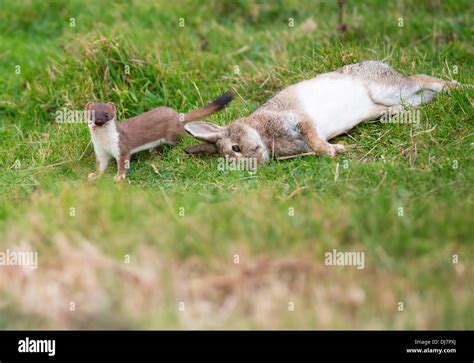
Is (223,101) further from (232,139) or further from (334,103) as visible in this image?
(334,103)

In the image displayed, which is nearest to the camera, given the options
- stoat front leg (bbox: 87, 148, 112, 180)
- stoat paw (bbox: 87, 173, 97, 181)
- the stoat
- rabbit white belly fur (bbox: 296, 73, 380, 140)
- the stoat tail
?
stoat paw (bbox: 87, 173, 97, 181)

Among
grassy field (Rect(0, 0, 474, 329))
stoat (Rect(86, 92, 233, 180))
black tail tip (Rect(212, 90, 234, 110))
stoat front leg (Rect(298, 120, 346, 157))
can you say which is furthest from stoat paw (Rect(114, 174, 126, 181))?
stoat front leg (Rect(298, 120, 346, 157))

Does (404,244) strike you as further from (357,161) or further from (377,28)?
(377,28)

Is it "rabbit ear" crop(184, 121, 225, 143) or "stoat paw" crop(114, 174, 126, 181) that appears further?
"rabbit ear" crop(184, 121, 225, 143)

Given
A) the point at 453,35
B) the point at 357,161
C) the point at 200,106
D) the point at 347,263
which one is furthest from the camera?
the point at 453,35

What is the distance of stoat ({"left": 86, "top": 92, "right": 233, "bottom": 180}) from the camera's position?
6.90 metres

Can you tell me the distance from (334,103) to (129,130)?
6.11 feet

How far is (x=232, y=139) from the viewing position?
7.05 metres

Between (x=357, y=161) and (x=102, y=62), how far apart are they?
3101 millimetres

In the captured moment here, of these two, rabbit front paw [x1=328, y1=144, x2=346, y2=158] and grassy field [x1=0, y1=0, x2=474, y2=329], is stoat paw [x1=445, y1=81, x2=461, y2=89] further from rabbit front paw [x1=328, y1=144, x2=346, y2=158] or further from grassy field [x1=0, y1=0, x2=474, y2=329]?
rabbit front paw [x1=328, y1=144, x2=346, y2=158]

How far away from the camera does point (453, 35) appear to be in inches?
369

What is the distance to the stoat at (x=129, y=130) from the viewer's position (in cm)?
690

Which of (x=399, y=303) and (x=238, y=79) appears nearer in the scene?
(x=399, y=303)
